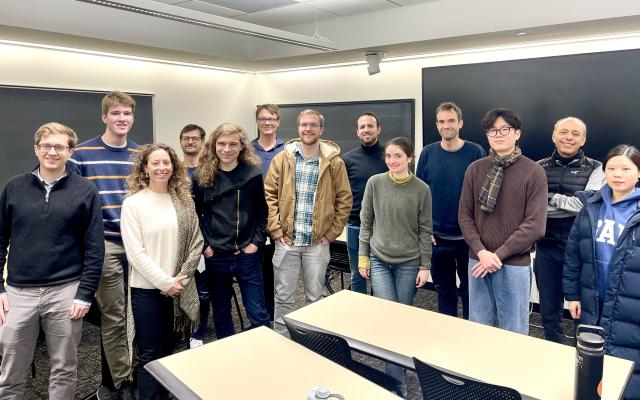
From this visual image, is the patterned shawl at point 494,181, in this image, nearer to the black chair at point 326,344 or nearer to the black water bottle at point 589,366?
the black chair at point 326,344

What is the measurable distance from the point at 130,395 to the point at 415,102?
4150 mm

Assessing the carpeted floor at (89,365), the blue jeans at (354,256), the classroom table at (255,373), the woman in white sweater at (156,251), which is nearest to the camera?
the classroom table at (255,373)

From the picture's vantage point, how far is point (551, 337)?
10.2ft

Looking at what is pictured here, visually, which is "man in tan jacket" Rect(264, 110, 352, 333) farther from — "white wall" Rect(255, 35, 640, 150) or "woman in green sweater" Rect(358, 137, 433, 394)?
"white wall" Rect(255, 35, 640, 150)

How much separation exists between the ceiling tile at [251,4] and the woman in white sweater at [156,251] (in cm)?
228

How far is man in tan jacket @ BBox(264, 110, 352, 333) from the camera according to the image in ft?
9.60

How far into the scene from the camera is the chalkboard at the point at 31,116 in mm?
4383

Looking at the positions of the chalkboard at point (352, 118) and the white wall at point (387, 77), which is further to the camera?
the chalkboard at point (352, 118)

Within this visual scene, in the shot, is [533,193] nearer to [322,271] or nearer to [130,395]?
[322,271]

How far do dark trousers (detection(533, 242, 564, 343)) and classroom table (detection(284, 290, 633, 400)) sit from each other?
1.33 meters

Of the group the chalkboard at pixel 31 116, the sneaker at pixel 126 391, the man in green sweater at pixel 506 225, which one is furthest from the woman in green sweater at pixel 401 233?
the chalkboard at pixel 31 116

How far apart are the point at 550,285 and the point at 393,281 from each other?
3.67ft

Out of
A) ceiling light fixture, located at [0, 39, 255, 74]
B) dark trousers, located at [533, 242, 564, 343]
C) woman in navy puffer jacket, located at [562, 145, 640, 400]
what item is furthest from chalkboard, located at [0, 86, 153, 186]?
woman in navy puffer jacket, located at [562, 145, 640, 400]

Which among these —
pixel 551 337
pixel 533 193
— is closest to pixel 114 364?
pixel 533 193
